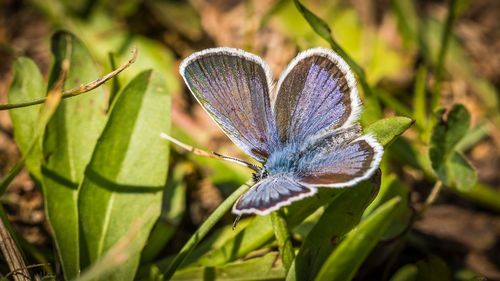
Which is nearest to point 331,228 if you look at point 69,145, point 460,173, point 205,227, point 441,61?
point 205,227

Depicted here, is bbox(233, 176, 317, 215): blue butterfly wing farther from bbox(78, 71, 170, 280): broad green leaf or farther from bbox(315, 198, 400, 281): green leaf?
bbox(78, 71, 170, 280): broad green leaf

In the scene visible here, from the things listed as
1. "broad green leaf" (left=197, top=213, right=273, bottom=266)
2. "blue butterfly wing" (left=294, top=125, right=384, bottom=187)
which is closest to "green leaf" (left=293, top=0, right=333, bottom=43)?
"blue butterfly wing" (left=294, top=125, right=384, bottom=187)

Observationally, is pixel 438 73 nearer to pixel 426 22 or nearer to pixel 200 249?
pixel 426 22

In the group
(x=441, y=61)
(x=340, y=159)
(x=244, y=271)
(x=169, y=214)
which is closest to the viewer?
(x=340, y=159)

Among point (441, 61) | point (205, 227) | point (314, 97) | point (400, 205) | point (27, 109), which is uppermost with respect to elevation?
point (27, 109)

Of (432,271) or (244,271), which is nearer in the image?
(244,271)

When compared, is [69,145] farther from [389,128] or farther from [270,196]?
[389,128]

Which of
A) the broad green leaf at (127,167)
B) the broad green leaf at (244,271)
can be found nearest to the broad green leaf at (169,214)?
the broad green leaf at (127,167)

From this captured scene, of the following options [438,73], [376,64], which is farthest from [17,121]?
[376,64]
